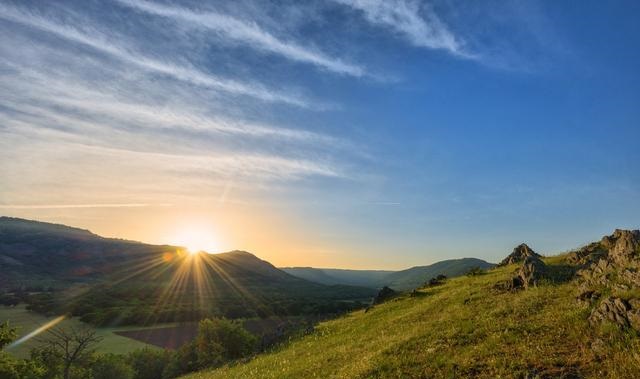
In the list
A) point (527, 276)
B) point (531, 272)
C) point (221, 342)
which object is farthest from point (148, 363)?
point (531, 272)

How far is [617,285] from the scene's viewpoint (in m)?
17.3

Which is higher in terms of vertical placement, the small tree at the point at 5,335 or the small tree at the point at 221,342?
the small tree at the point at 5,335

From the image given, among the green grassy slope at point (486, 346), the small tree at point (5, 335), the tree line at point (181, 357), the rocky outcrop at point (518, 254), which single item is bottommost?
the tree line at point (181, 357)

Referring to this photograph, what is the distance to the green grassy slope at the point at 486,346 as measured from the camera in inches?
507

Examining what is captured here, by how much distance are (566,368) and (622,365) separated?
1.49 metres

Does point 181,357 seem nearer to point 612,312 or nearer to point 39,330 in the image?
point 612,312

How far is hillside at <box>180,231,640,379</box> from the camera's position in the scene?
13.2m

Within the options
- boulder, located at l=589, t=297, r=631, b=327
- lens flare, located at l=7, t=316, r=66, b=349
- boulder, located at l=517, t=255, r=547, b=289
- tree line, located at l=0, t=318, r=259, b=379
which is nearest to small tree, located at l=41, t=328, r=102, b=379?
tree line, located at l=0, t=318, r=259, b=379

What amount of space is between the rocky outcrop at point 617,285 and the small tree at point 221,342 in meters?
48.2

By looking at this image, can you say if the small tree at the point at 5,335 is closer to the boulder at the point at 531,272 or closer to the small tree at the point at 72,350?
the small tree at the point at 72,350

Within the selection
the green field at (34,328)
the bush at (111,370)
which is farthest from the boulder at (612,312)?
the green field at (34,328)

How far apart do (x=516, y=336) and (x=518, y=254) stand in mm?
30811

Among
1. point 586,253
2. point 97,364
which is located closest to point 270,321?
point 97,364

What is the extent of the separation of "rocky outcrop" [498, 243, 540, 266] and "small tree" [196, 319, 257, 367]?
3720cm
